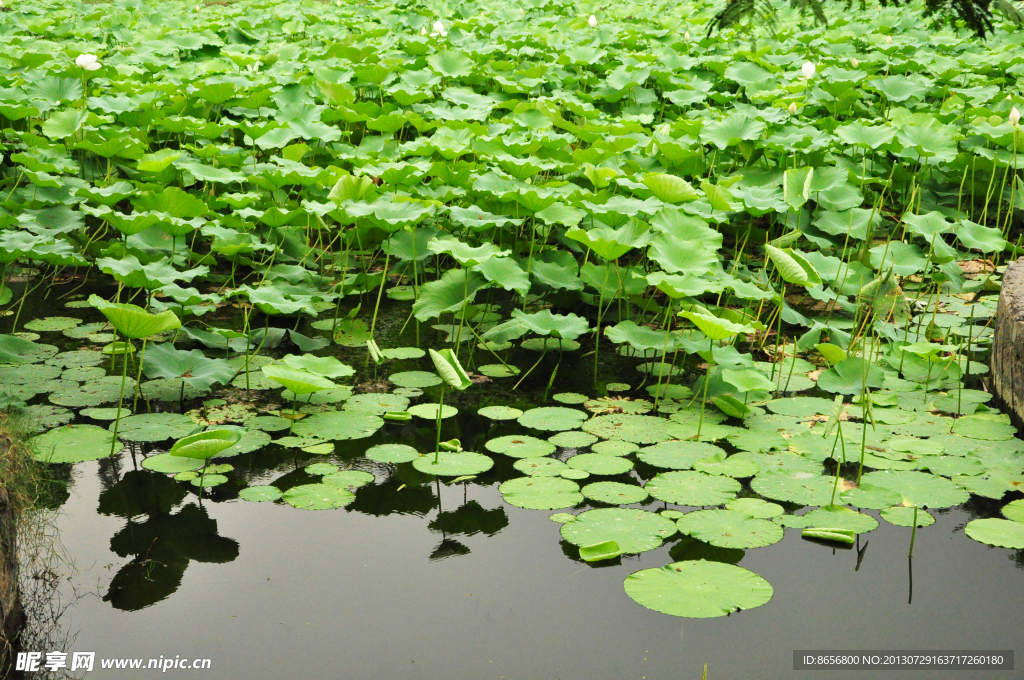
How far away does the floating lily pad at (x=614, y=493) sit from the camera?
6.81 feet

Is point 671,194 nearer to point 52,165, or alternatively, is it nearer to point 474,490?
point 474,490

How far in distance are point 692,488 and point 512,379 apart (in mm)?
923

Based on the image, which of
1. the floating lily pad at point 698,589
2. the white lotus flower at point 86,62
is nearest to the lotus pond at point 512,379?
the floating lily pad at point 698,589

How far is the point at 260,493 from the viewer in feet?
6.89

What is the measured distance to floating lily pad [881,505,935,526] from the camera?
1972mm

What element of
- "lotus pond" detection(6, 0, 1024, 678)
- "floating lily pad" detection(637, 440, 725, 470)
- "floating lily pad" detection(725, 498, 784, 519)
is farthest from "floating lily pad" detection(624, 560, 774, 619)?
"floating lily pad" detection(637, 440, 725, 470)

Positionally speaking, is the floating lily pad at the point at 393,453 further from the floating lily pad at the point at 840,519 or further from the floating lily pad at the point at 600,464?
the floating lily pad at the point at 840,519

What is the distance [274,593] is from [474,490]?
597 mm

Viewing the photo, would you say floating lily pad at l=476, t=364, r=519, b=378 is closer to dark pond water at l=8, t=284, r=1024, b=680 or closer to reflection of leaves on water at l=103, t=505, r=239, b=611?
dark pond water at l=8, t=284, r=1024, b=680

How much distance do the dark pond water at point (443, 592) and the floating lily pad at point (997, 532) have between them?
Answer: 2 centimetres

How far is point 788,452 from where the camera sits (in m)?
2.32

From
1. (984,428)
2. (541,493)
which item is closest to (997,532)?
(984,428)

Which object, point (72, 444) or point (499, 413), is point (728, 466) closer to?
point (499, 413)

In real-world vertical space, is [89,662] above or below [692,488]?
below
